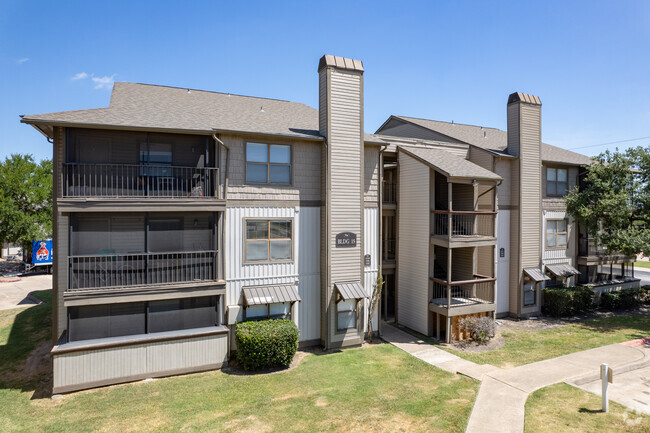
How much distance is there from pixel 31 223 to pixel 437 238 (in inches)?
1406

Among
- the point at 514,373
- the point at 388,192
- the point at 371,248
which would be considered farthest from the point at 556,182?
the point at 514,373

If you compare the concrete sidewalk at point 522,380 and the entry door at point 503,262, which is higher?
the entry door at point 503,262

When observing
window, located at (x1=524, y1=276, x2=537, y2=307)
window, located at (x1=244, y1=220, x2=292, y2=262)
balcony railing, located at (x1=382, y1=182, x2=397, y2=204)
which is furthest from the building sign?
window, located at (x1=524, y1=276, x2=537, y2=307)

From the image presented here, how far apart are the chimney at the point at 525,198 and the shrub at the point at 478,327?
4.32 meters

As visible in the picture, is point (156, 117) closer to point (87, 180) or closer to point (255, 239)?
point (87, 180)

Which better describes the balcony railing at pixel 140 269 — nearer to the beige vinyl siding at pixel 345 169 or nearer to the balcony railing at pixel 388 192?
the beige vinyl siding at pixel 345 169

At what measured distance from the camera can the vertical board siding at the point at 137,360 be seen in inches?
444

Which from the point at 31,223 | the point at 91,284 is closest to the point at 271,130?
the point at 91,284

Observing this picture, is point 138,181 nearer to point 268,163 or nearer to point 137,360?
point 268,163

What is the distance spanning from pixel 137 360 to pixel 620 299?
80.0ft

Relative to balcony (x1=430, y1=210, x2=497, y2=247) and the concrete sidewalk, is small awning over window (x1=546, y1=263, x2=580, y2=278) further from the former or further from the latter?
the concrete sidewalk

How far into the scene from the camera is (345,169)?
583 inches

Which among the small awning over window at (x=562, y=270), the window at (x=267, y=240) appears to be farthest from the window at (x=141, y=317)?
the small awning over window at (x=562, y=270)

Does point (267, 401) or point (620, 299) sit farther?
point (620, 299)
